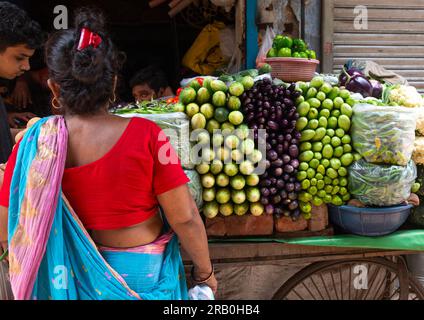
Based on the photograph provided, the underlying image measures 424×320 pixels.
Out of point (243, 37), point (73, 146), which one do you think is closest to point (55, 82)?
point (73, 146)

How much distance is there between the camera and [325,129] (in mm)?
2633

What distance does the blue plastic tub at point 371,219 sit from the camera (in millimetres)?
2572

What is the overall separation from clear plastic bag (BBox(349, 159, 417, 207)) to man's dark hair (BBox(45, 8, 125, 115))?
152cm

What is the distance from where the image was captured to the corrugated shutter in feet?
14.6

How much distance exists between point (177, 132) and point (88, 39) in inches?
37.5

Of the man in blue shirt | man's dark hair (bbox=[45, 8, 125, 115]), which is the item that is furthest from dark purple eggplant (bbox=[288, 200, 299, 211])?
the man in blue shirt

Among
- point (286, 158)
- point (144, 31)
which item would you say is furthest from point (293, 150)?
point (144, 31)

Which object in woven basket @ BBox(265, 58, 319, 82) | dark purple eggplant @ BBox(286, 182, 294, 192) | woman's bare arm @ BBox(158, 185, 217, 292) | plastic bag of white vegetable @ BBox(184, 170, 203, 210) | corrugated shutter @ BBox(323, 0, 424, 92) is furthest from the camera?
corrugated shutter @ BBox(323, 0, 424, 92)

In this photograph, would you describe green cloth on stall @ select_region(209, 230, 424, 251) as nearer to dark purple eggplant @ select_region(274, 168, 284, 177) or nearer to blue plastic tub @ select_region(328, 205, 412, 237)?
blue plastic tub @ select_region(328, 205, 412, 237)

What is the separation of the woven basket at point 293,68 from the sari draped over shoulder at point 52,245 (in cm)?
184

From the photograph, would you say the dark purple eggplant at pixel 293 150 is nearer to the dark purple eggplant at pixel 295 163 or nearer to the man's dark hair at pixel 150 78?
the dark purple eggplant at pixel 295 163

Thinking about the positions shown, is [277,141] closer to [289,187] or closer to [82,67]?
[289,187]

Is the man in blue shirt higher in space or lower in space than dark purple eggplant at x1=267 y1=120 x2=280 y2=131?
higher

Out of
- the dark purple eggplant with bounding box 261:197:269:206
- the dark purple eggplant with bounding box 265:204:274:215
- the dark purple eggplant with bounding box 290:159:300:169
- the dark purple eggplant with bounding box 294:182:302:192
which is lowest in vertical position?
the dark purple eggplant with bounding box 265:204:274:215
